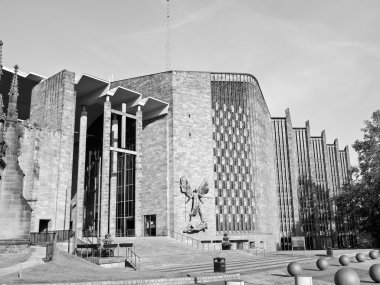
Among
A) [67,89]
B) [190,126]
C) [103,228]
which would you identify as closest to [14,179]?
[67,89]

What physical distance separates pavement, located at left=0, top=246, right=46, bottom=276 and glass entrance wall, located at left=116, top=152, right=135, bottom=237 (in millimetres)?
22766

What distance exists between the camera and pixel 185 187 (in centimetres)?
4994

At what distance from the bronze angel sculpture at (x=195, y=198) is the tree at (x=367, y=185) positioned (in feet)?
58.9

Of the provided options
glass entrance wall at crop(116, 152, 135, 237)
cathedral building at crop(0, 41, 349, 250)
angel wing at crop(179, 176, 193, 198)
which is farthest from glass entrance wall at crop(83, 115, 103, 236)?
angel wing at crop(179, 176, 193, 198)

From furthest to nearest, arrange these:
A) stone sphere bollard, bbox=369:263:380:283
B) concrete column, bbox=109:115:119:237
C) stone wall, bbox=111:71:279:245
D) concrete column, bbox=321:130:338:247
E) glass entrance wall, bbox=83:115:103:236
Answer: concrete column, bbox=321:130:338:247, glass entrance wall, bbox=83:115:103:236, stone wall, bbox=111:71:279:245, concrete column, bbox=109:115:119:237, stone sphere bollard, bbox=369:263:380:283

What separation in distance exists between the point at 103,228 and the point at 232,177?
2262 centimetres

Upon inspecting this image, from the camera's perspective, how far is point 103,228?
42781mm

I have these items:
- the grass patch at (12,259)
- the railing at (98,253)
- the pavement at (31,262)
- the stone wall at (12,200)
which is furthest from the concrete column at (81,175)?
the grass patch at (12,259)

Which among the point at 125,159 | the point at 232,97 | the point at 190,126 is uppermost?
the point at 232,97

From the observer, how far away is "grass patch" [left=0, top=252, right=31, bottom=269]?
20725 millimetres

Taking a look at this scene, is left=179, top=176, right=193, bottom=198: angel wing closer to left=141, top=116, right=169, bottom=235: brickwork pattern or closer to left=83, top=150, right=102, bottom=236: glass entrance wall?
left=141, top=116, right=169, bottom=235: brickwork pattern

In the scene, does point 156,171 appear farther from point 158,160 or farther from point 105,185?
point 105,185

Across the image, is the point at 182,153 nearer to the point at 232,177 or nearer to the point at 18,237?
the point at 232,177

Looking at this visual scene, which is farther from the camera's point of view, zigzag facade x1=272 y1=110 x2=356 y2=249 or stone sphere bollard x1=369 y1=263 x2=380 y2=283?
zigzag facade x1=272 y1=110 x2=356 y2=249
